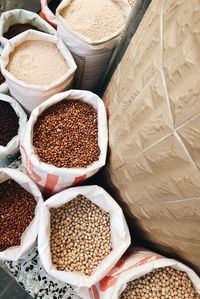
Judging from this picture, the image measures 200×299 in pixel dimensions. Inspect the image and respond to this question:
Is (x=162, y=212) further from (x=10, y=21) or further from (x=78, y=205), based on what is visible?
(x=10, y=21)

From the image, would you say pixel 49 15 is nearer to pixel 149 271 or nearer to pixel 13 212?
pixel 13 212

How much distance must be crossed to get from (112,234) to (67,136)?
0.33 m

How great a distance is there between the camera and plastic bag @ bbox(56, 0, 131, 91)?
1299mm

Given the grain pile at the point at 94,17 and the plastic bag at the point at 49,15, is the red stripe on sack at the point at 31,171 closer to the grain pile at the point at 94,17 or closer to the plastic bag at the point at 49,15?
the grain pile at the point at 94,17

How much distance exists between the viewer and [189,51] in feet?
2.21

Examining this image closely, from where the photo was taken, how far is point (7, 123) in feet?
4.55

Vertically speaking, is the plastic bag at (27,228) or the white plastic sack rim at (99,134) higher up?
the white plastic sack rim at (99,134)

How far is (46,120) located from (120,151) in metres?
0.27

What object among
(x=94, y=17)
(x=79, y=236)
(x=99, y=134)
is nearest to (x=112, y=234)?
(x=79, y=236)

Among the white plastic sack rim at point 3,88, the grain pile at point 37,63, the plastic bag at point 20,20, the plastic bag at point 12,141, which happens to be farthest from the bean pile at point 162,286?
the plastic bag at point 20,20

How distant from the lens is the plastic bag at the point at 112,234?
3.56ft

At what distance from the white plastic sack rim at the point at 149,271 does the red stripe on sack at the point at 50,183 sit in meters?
0.33

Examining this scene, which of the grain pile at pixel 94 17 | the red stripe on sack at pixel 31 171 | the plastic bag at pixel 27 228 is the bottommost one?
the plastic bag at pixel 27 228

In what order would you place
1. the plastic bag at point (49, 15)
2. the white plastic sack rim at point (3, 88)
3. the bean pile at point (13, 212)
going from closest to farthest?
1. the bean pile at point (13, 212)
2. the white plastic sack rim at point (3, 88)
3. the plastic bag at point (49, 15)
